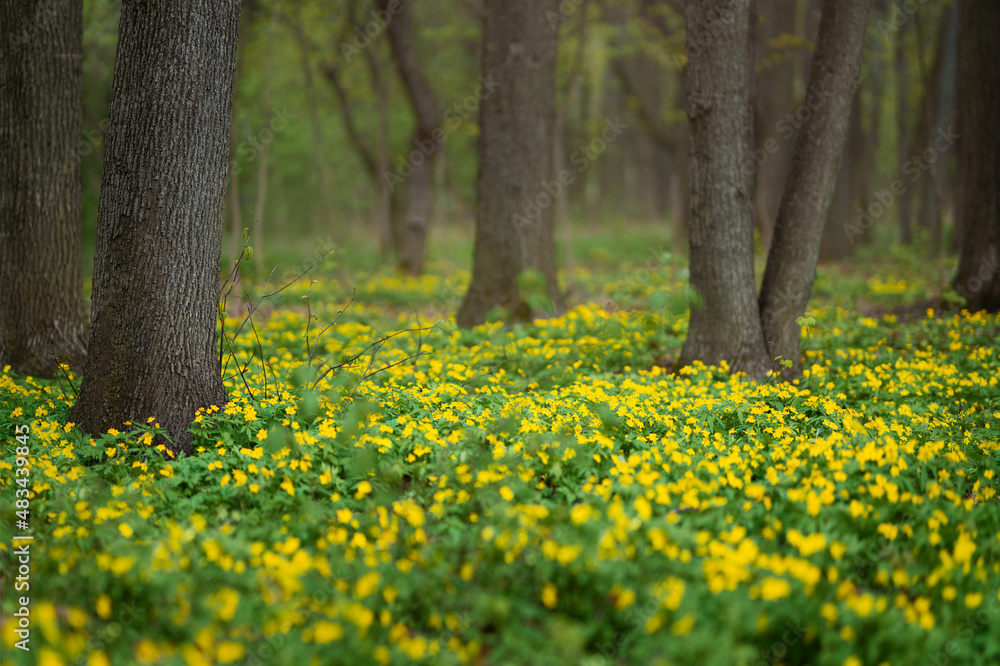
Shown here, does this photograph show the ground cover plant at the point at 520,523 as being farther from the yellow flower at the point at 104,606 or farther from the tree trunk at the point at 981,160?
the tree trunk at the point at 981,160

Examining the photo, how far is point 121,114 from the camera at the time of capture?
12.6 ft

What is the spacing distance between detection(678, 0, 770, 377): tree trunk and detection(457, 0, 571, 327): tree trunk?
7.32ft

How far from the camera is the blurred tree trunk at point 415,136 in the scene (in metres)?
12.9

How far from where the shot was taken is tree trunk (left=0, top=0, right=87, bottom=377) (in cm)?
542

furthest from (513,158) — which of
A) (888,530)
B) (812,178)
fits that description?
(888,530)

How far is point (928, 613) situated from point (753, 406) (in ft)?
6.81

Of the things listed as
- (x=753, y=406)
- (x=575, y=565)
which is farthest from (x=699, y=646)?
(x=753, y=406)

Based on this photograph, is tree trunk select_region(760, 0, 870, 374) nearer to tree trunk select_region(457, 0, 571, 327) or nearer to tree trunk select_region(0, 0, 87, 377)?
tree trunk select_region(457, 0, 571, 327)

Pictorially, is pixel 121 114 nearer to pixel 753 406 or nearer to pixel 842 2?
pixel 753 406

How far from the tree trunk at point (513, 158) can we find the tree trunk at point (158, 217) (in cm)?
389

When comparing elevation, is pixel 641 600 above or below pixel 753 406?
Result: below

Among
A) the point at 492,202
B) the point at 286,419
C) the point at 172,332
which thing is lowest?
the point at 286,419

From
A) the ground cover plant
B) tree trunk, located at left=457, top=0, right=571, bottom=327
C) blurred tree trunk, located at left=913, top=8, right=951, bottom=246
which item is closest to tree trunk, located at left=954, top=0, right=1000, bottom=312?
blurred tree trunk, located at left=913, top=8, right=951, bottom=246

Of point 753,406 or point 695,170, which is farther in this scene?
point 695,170
